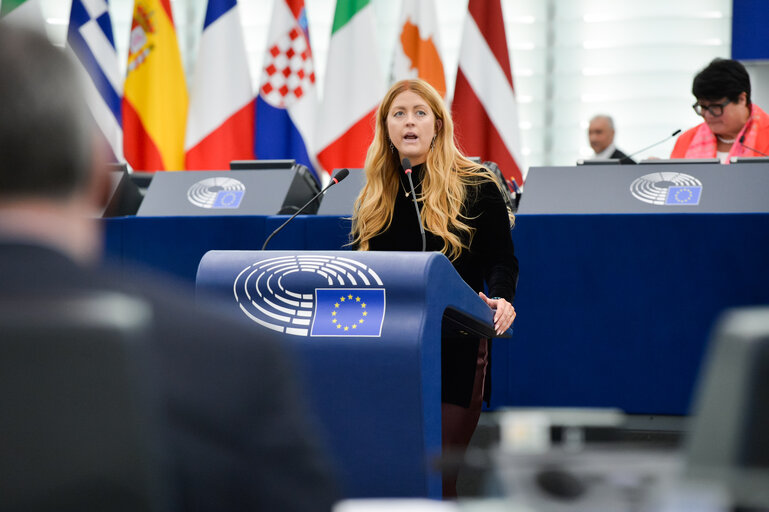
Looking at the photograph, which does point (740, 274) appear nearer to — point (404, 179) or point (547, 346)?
point (547, 346)

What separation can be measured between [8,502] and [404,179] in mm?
2034

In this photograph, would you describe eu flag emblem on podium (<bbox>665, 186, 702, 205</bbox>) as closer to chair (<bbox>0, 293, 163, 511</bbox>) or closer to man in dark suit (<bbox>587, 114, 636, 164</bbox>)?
man in dark suit (<bbox>587, 114, 636, 164</bbox>)

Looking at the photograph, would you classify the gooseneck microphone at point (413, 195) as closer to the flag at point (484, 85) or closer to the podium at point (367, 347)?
the podium at point (367, 347)

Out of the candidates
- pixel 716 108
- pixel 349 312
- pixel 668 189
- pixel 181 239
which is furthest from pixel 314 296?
pixel 716 108

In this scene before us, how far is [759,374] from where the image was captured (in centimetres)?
50

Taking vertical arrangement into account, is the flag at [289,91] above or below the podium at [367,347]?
above

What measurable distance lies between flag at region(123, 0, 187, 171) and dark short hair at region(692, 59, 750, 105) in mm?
3474

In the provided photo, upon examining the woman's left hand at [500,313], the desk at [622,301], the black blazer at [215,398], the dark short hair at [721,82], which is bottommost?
the desk at [622,301]

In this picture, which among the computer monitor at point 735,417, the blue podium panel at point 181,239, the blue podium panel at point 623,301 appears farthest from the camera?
the blue podium panel at point 181,239

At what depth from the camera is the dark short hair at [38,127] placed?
585mm

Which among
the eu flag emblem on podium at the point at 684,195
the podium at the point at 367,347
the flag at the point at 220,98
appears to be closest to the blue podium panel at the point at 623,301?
the eu flag emblem on podium at the point at 684,195

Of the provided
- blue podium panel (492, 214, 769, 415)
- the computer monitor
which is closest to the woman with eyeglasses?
blue podium panel (492, 214, 769, 415)

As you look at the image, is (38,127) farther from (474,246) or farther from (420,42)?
(420,42)

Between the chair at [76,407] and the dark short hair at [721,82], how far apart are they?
3921 mm
